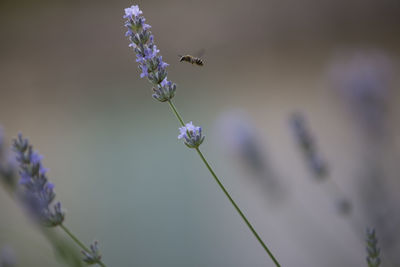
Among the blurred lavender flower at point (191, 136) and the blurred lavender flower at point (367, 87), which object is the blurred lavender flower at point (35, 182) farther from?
the blurred lavender flower at point (367, 87)

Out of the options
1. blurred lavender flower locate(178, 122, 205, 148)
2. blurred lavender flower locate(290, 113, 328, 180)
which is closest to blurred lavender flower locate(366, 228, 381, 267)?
blurred lavender flower locate(178, 122, 205, 148)

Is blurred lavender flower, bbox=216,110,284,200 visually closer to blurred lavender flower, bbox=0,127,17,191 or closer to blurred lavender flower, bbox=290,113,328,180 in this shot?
blurred lavender flower, bbox=290,113,328,180

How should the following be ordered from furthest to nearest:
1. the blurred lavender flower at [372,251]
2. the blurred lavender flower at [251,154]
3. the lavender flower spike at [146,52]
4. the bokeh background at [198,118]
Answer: the bokeh background at [198,118]
the blurred lavender flower at [251,154]
the lavender flower spike at [146,52]
the blurred lavender flower at [372,251]

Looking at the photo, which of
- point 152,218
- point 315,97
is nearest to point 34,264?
point 152,218

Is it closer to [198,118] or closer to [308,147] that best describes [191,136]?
[308,147]

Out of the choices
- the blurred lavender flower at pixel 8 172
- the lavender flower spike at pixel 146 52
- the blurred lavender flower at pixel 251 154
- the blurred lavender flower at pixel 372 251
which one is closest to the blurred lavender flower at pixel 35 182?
the blurred lavender flower at pixel 8 172

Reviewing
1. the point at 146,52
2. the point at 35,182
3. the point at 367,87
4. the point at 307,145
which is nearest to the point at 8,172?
the point at 35,182
